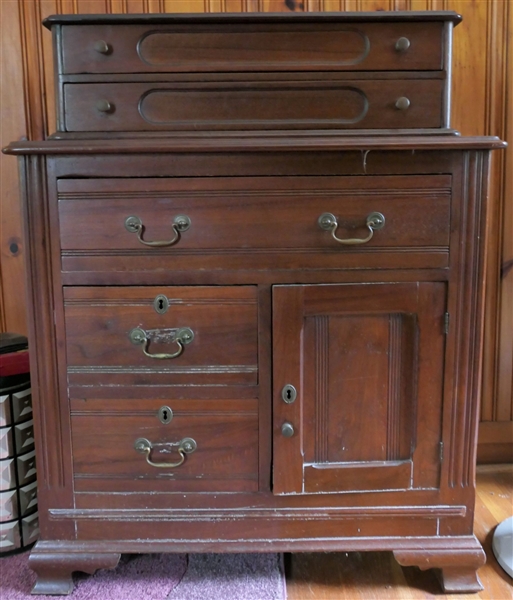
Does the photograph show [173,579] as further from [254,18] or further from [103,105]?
[254,18]

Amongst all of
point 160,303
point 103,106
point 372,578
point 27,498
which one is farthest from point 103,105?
point 372,578

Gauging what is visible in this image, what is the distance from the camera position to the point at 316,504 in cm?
112

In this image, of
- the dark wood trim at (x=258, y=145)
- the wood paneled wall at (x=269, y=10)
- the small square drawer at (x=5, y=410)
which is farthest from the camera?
the wood paneled wall at (x=269, y=10)

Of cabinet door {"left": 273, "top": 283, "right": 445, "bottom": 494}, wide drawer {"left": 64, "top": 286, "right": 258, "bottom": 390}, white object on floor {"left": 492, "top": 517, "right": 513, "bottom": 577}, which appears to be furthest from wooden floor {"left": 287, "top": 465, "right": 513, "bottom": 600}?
wide drawer {"left": 64, "top": 286, "right": 258, "bottom": 390}

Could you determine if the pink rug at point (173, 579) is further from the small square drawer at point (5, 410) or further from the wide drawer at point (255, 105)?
the wide drawer at point (255, 105)

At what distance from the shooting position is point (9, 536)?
1260mm

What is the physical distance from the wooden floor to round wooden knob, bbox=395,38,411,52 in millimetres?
1098

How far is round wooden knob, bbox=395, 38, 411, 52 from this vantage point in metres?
1.05

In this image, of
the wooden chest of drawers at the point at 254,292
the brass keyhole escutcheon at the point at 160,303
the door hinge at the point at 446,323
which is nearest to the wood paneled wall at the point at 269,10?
the wooden chest of drawers at the point at 254,292

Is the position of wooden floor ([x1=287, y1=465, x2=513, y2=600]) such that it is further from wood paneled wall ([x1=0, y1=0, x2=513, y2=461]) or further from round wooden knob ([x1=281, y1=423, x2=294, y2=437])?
wood paneled wall ([x1=0, y1=0, x2=513, y2=461])

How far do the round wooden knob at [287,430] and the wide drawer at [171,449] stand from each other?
2.3 inches

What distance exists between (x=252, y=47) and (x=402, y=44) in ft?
0.95

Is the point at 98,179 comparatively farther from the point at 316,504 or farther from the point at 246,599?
the point at 246,599

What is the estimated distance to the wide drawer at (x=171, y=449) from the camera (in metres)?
1.10
